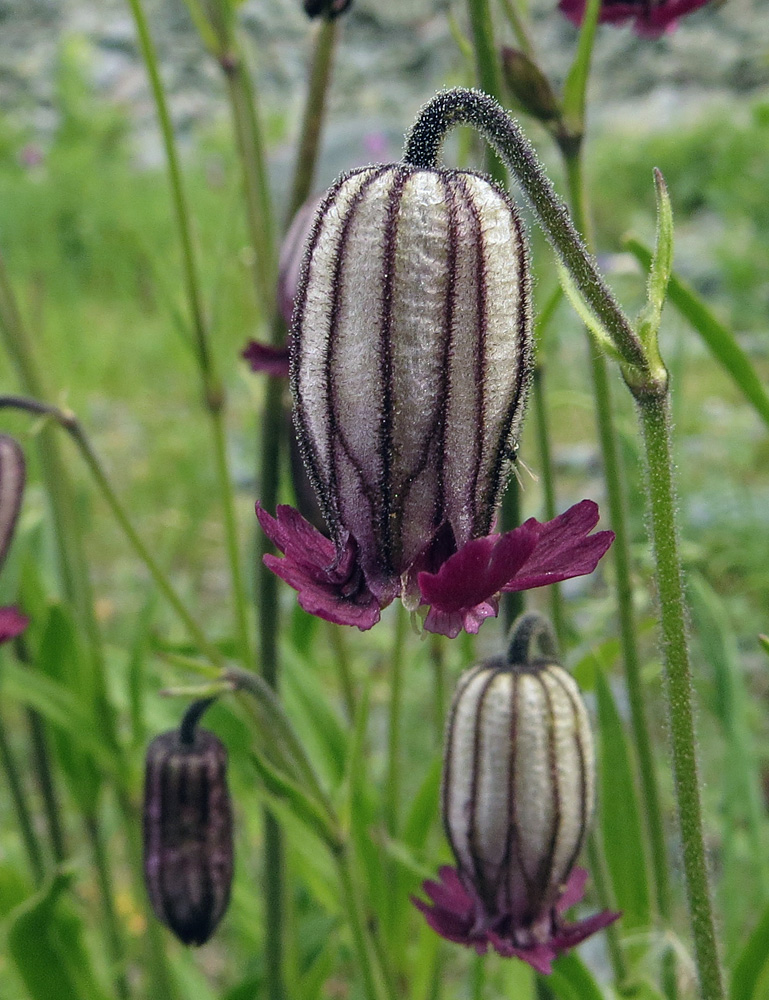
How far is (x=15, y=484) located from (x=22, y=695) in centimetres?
27

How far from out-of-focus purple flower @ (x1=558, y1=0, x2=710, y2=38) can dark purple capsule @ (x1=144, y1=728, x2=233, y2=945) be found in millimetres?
846

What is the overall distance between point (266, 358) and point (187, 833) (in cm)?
45

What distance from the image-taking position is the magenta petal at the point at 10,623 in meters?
1.04

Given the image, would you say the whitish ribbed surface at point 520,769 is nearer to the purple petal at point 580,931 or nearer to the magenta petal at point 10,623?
the purple petal at point 580,931

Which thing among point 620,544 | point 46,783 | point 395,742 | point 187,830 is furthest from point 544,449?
point 46,783

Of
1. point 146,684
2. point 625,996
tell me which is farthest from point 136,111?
Result: point 625,996

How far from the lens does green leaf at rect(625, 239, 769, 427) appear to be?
861 mm

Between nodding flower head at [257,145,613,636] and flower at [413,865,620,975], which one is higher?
nodding flower head at [257,145,613,636]

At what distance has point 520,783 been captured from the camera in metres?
0.83

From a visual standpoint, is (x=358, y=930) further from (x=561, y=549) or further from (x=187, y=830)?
(x=561, y=549)

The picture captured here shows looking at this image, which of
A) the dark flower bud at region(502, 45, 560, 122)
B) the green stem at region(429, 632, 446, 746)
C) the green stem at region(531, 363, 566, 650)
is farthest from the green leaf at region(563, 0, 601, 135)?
the green stem at region(429, 632, 446, 746)

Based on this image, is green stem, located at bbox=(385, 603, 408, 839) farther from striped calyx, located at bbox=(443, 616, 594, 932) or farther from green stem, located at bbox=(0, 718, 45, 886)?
green stem, located at bbox=(0, 718, 45, 886)

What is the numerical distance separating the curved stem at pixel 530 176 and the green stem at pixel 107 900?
961 mm

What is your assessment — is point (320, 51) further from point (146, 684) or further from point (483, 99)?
point (146, 684)
